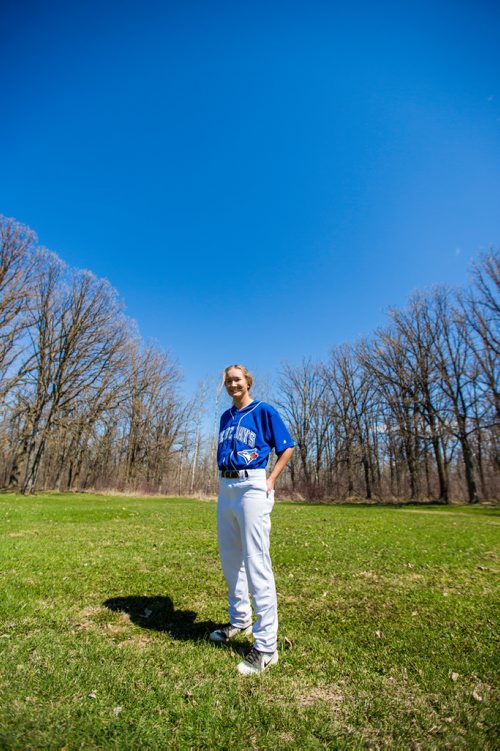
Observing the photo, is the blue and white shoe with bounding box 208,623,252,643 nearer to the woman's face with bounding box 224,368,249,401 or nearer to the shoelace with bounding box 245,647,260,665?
the shoelace with bounding box 245,647,260,665

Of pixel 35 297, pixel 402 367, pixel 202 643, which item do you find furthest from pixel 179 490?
pixel 202 643

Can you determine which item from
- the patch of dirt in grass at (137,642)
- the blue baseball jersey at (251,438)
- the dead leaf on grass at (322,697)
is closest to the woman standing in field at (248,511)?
the blue baseball jersey at (251,438)

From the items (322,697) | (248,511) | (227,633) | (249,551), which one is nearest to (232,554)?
(249,551)

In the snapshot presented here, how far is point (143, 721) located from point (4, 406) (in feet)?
96.3

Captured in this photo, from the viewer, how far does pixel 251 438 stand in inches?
143

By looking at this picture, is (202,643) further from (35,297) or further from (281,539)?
(35,297)

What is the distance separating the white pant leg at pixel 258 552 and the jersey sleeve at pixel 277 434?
0.37 metres

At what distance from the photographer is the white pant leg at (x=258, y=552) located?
3.21 meters

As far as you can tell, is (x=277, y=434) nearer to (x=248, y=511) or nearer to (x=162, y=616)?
(x=248, y=511)

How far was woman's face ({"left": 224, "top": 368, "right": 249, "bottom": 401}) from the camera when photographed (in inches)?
152

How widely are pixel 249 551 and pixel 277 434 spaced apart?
3.66 feet

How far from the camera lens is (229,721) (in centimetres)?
234

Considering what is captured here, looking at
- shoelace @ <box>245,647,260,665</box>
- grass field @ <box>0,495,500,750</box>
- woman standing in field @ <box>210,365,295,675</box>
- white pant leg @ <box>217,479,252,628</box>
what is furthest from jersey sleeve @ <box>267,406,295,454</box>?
grass field @ <box>0,495,500,750</box>

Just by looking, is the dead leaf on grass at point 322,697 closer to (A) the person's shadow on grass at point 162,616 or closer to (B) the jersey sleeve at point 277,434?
(A) the person's shadow on grass at point 162,616
